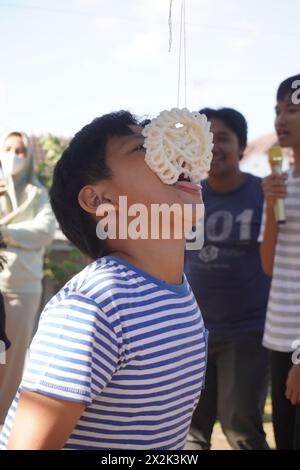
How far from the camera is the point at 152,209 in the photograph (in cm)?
147

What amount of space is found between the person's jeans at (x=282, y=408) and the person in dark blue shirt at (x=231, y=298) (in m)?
0.43

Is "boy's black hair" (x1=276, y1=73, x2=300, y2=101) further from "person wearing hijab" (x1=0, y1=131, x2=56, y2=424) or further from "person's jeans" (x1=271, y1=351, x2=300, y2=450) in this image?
"person wearing hijab" (x1=0, y1=131, x2=56, y2=424)

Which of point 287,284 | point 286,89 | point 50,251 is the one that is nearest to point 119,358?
point 287,284

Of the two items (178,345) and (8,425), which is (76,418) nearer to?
(8,425)

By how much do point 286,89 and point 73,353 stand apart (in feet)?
6.41

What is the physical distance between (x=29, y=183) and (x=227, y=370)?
1809mm

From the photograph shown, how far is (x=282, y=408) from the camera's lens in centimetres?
270

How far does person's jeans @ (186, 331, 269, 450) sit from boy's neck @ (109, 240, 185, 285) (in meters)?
1.74

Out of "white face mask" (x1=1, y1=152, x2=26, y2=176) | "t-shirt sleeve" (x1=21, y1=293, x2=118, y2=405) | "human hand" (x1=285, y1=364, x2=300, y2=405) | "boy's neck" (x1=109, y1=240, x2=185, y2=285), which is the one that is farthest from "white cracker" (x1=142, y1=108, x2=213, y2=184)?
"white face mask" (x1=1, y1=152, x2=26, y2=176)

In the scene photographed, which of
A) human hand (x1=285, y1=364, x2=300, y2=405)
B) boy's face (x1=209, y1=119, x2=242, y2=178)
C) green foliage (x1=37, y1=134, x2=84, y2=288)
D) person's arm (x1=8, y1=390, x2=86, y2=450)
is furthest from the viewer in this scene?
green foliage (x1=37, y1=134, x2=84, y2=288)

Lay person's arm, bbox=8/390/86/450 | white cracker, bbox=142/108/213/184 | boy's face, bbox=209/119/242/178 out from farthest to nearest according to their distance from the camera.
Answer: boy's face, bbox=209/119/242/178 < white cracker, bbox=142/108/213/184 < person's arm, bbox=8/390/86/450

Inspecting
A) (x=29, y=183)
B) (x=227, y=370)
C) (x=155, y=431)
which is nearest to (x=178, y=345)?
(x=155, y=431)

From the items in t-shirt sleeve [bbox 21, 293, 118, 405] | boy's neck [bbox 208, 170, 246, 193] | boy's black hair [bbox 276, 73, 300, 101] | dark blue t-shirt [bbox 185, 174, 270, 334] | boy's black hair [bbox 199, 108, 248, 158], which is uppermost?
boy's black hair [bbox 276, 73, 300, 101]

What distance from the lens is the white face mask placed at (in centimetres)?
426
